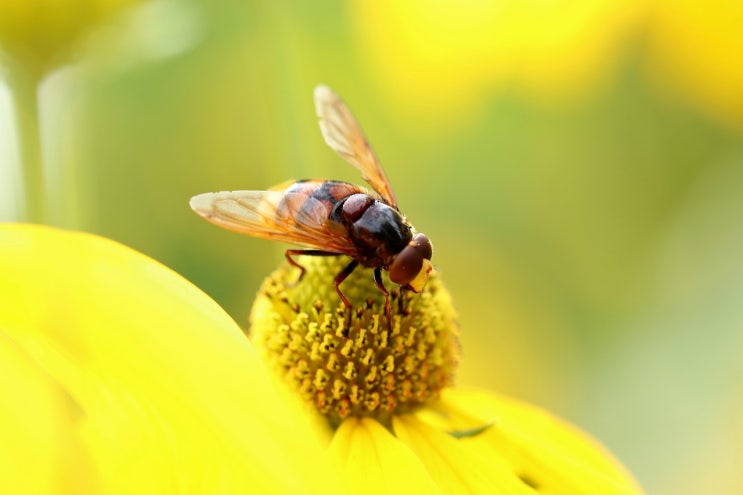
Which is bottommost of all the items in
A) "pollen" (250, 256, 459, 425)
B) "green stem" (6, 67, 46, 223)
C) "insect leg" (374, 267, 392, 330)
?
"pollen" (250, 256, 459, 425)

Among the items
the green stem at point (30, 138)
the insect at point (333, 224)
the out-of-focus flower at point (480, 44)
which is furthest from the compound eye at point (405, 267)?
the out-of-focus flower at point (480, 44)

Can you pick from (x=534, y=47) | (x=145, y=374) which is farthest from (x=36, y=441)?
(x=534, y=47)

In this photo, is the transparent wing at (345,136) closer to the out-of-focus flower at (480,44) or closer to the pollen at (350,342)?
the pollen at (350,342)

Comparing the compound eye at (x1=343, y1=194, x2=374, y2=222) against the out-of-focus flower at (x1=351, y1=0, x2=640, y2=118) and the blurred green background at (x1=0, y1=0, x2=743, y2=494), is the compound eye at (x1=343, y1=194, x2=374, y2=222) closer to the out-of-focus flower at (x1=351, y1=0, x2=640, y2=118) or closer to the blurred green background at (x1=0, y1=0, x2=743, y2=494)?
the blurred green background at (x1=0, y1=0, x2=743, y2=494)

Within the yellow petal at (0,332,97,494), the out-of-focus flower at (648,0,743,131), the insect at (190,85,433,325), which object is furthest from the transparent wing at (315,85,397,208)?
the out-of-focus flower at (648,0,743,131)

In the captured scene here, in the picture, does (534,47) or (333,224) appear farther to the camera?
(534,47)

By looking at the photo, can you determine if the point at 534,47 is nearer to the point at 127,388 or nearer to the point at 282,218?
the point at 282,218
